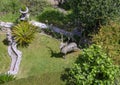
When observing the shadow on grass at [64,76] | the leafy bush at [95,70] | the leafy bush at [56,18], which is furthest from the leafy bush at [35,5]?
the leafy bush at [95,70]

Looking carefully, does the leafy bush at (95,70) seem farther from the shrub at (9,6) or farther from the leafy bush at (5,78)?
the shrub at (9,6)

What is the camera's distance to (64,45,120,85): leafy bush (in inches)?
707

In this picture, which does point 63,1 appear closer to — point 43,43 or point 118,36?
point 43,43

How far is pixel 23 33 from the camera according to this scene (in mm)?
22906

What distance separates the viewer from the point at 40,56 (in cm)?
2267

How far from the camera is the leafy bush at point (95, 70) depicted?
17953 mm

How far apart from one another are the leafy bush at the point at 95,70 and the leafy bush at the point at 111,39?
70.0 inches

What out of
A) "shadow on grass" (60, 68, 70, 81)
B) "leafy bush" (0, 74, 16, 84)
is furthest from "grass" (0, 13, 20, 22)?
"shadow on grass" (60, 68, 70, 81)

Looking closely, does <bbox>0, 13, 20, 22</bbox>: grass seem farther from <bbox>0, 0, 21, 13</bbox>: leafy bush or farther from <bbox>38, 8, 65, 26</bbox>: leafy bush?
<bbox>38, 8, 65, 26</bbox>: leafy bush

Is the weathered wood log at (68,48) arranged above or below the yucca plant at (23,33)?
below

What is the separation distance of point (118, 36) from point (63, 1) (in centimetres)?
814

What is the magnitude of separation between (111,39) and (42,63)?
4.28 meters

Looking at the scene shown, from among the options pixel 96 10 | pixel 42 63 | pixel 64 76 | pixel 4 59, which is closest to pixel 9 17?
pixel 4 59

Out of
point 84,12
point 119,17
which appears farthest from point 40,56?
point 119,17
